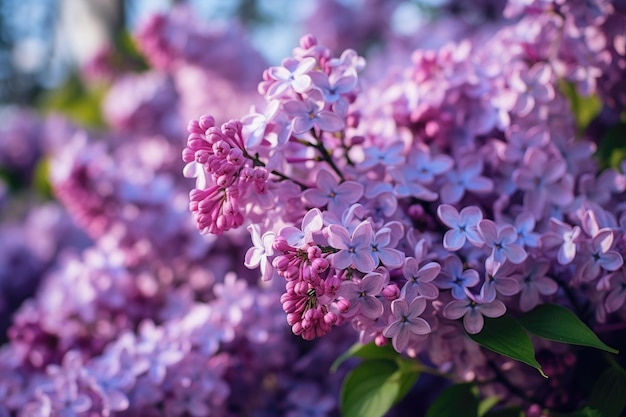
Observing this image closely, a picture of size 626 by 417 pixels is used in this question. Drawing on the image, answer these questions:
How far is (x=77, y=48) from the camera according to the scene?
142 inches

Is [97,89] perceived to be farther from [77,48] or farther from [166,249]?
[166,249]

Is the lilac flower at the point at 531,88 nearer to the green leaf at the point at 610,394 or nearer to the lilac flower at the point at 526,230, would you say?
the lilac flower at the point at 526,230

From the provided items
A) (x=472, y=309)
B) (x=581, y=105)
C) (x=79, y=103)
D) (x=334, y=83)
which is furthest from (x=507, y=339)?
(x=79, y=103)

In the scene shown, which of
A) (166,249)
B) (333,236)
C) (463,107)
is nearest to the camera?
(333,236)

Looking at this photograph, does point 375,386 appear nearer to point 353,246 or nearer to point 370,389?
point 370,389

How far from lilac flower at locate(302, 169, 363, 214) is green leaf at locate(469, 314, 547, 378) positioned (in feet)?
0.66

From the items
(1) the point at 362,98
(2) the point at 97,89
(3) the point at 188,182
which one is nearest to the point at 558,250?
(1) the point at 362,98

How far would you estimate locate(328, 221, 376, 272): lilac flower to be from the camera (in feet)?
2.28

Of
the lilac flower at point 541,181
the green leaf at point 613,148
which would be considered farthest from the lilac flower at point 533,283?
the green leaf at point 613,148

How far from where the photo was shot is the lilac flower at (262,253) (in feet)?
2.39

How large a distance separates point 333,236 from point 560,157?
0.40 m

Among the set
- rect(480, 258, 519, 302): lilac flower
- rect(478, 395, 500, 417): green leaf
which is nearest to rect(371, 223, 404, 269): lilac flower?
rect(480, 258, 519, 302): lilac flower

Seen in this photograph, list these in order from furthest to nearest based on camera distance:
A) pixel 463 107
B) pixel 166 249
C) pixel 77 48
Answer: pixel 77 48, pixel 166 249, pixel 463 107

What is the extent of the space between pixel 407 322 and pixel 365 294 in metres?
0.06
